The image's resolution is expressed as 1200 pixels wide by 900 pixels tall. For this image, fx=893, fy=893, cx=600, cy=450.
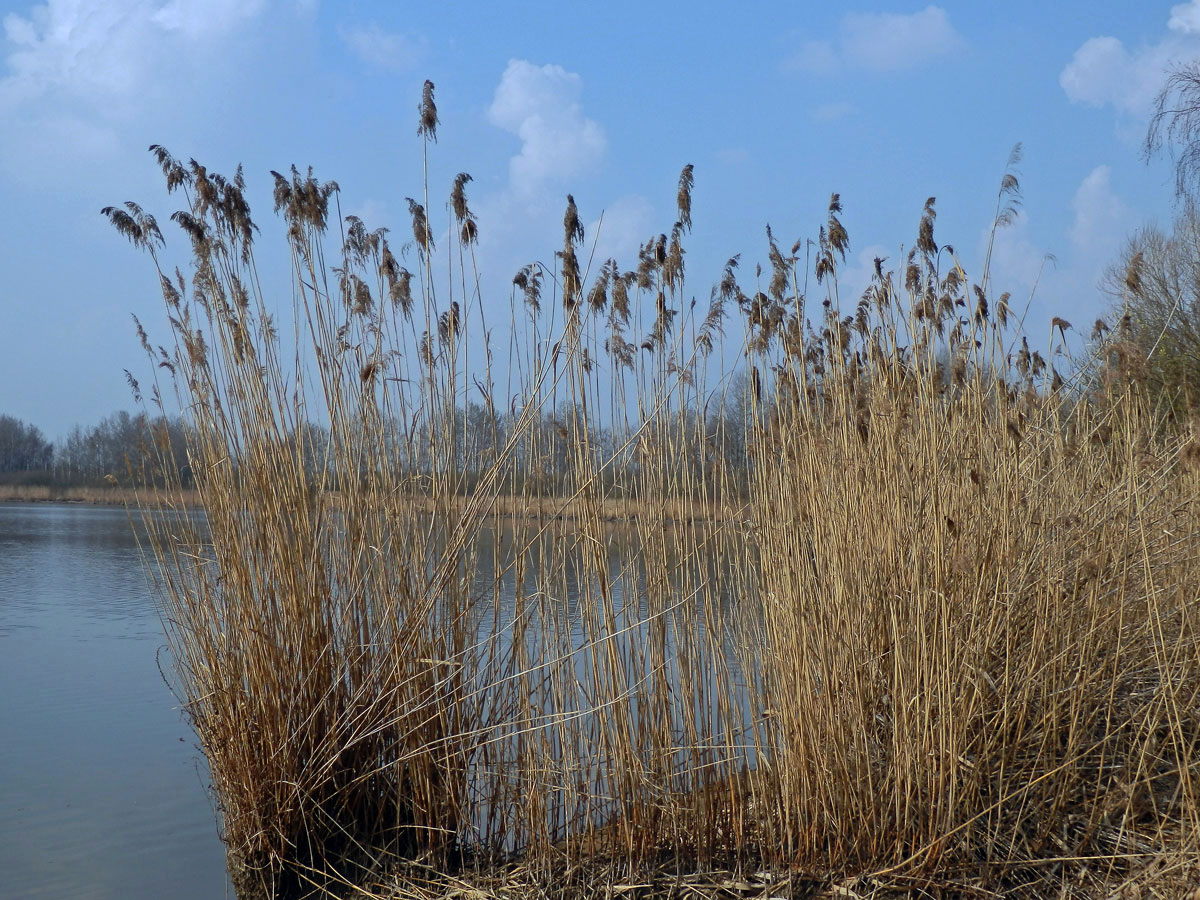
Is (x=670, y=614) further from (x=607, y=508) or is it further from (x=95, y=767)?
(x=95, y=767)

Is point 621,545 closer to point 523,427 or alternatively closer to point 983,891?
point 523,427

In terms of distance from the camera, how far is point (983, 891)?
2150 millimetres

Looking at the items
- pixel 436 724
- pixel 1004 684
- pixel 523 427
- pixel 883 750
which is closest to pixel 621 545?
pixel 523 427

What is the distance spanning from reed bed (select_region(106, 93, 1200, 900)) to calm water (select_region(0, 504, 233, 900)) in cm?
79

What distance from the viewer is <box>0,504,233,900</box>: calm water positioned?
310cm

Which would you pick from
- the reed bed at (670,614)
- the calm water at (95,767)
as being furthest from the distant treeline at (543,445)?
the calm water at (95,767)

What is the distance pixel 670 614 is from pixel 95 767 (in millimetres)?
3110

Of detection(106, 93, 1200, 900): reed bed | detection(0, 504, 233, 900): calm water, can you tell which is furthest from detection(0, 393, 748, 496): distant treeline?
detection(0, 504, 233, 900): calm water

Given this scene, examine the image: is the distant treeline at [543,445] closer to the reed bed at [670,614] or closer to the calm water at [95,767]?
the reed bed at [670,614]

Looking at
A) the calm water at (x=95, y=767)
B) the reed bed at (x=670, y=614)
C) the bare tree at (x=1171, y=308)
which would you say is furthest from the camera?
the bare tree at (x=1171, y=308)

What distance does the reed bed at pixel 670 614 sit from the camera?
231 cm

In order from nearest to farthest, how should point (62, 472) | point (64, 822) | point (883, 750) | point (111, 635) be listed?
point (883, 750) → point (64, 822) → point (111, 635) → point (62, 472)

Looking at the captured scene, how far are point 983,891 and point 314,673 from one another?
1.86 meters

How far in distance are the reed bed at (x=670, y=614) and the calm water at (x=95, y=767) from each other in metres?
0.79
